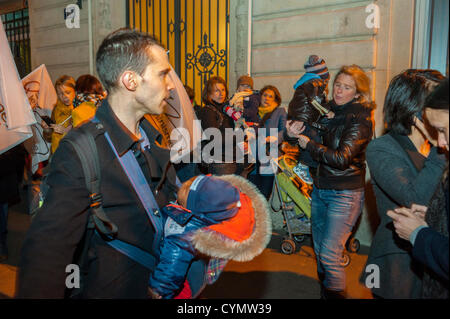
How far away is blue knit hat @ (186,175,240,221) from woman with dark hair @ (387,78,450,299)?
84 centimetres

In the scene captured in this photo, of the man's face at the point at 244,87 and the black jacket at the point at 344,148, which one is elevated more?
the man's face at the point at 244,87

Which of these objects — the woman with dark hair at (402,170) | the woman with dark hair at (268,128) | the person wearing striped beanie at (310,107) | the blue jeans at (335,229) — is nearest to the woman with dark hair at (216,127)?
the woman with dark hair at (268,128)

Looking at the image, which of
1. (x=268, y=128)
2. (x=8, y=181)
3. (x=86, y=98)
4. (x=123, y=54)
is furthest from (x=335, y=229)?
(x=8, y=181)

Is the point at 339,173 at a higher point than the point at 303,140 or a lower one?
lower

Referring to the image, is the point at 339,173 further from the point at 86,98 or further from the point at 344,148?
the point at 86,98

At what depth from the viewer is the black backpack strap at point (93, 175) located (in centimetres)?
160

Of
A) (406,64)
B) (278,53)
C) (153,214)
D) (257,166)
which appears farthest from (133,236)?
(278,53)

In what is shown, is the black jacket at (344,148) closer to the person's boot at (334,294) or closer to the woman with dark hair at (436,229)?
the person's boot at (334,294)

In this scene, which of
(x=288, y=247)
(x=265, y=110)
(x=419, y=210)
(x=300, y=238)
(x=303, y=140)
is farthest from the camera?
(x=265, y=110)

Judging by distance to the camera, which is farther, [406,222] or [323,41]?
[323,41]

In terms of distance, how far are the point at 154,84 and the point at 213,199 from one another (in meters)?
0.64

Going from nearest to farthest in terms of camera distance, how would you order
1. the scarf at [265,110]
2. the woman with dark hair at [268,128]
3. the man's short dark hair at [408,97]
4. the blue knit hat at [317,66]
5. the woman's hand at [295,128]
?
the man's short dark hair at [408,97]
the woman's hand at [295,128]
the blue knit hat at [317,66]
the woman with dark hair at [268,128]
the scarf at [265,110]

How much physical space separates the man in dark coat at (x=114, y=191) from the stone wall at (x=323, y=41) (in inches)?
172

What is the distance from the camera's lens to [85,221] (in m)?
1.61
